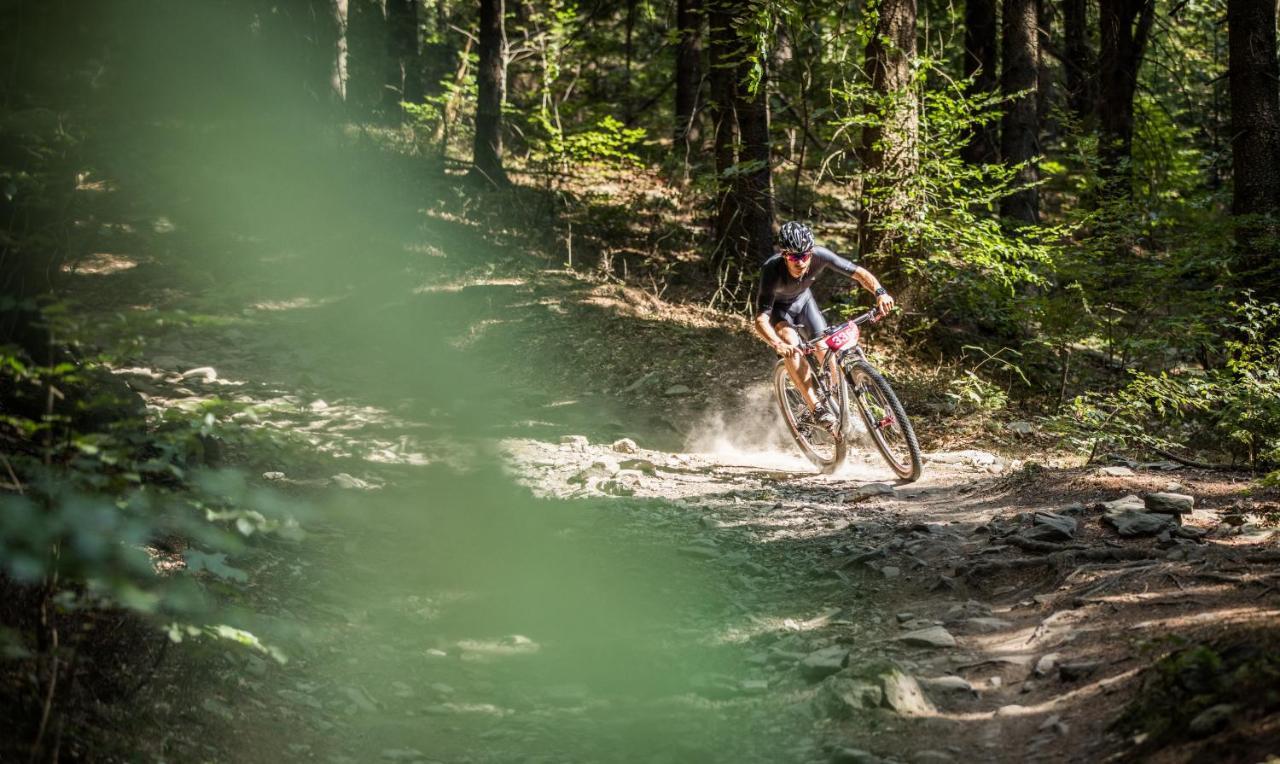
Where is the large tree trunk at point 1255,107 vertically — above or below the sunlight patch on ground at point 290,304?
above

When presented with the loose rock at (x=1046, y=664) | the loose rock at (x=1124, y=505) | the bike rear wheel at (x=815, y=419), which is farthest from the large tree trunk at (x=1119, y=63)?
the loose rock at (x=1046, y=664)

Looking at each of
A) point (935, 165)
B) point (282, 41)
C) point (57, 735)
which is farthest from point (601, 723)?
point (282, 41)

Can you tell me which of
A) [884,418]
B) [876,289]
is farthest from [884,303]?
[884,418]

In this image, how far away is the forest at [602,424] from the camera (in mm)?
3562

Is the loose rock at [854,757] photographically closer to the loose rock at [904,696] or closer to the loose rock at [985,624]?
the loose rock at [904,696]

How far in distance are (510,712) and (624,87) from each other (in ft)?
75.5

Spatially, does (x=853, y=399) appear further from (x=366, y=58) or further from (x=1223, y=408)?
(x=366, y=58)

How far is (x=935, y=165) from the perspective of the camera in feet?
34.4

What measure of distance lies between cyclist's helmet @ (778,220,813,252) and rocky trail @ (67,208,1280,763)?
209 centimetres

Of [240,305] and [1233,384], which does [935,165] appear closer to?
[1233,384]

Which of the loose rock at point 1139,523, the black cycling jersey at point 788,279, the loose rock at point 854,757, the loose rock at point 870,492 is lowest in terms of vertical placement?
the loose rock at point 854,757

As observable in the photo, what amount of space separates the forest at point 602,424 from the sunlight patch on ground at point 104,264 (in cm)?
8

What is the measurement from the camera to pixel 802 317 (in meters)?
8.63

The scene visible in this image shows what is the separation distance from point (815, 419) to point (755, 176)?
575 centimetres
